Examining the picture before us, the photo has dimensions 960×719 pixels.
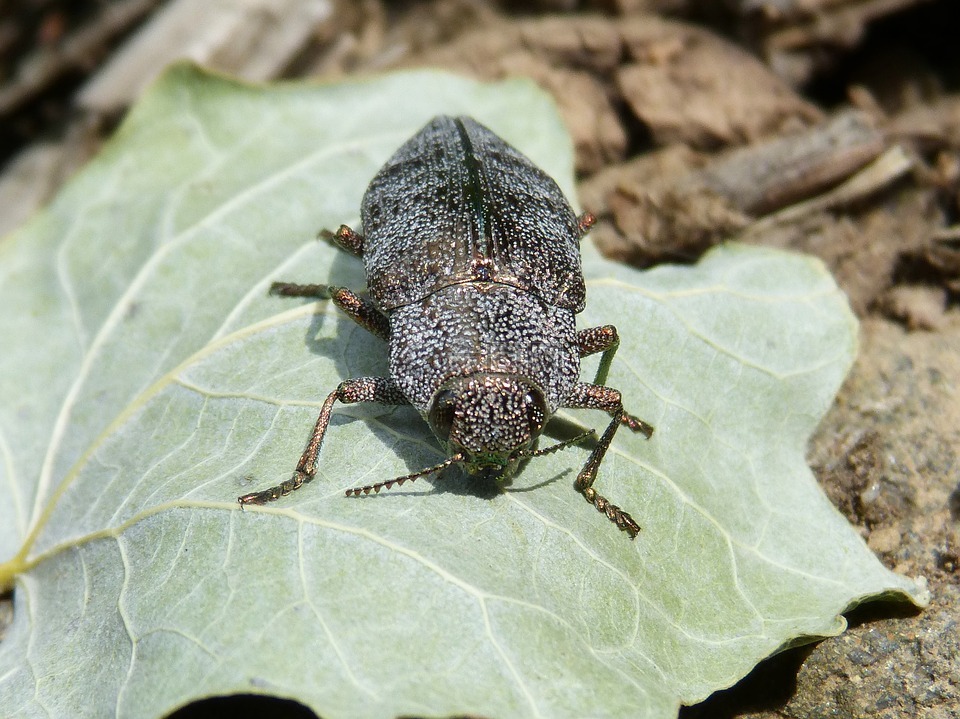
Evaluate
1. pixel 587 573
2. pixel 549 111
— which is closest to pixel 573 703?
pixel 587 573

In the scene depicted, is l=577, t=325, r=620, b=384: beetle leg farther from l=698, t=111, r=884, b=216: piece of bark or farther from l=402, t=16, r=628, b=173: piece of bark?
l=402, t=16, r=628, b=173: piece of bark

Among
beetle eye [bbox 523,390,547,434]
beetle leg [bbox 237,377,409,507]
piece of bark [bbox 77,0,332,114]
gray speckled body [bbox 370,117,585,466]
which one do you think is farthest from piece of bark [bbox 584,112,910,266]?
piece of bark [bbox 77,0,332,114]

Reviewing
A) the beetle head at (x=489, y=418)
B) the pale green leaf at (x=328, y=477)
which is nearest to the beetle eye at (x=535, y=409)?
the beetle head at (x=489, y=418)

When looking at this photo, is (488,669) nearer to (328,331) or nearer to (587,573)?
(587,573)

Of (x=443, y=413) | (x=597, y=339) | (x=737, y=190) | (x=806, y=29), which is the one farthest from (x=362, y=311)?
(x=806, y=29)

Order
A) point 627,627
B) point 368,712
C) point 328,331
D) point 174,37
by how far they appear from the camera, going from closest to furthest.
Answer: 1. point 368,712
2. point 627,627
3. point 328,331
4. point 174,37

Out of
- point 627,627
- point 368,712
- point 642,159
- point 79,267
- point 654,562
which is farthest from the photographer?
point 642,159

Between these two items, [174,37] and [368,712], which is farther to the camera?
[174,37]

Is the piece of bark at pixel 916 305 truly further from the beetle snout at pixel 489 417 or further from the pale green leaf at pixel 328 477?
the beetle snout at pixel 489 417
